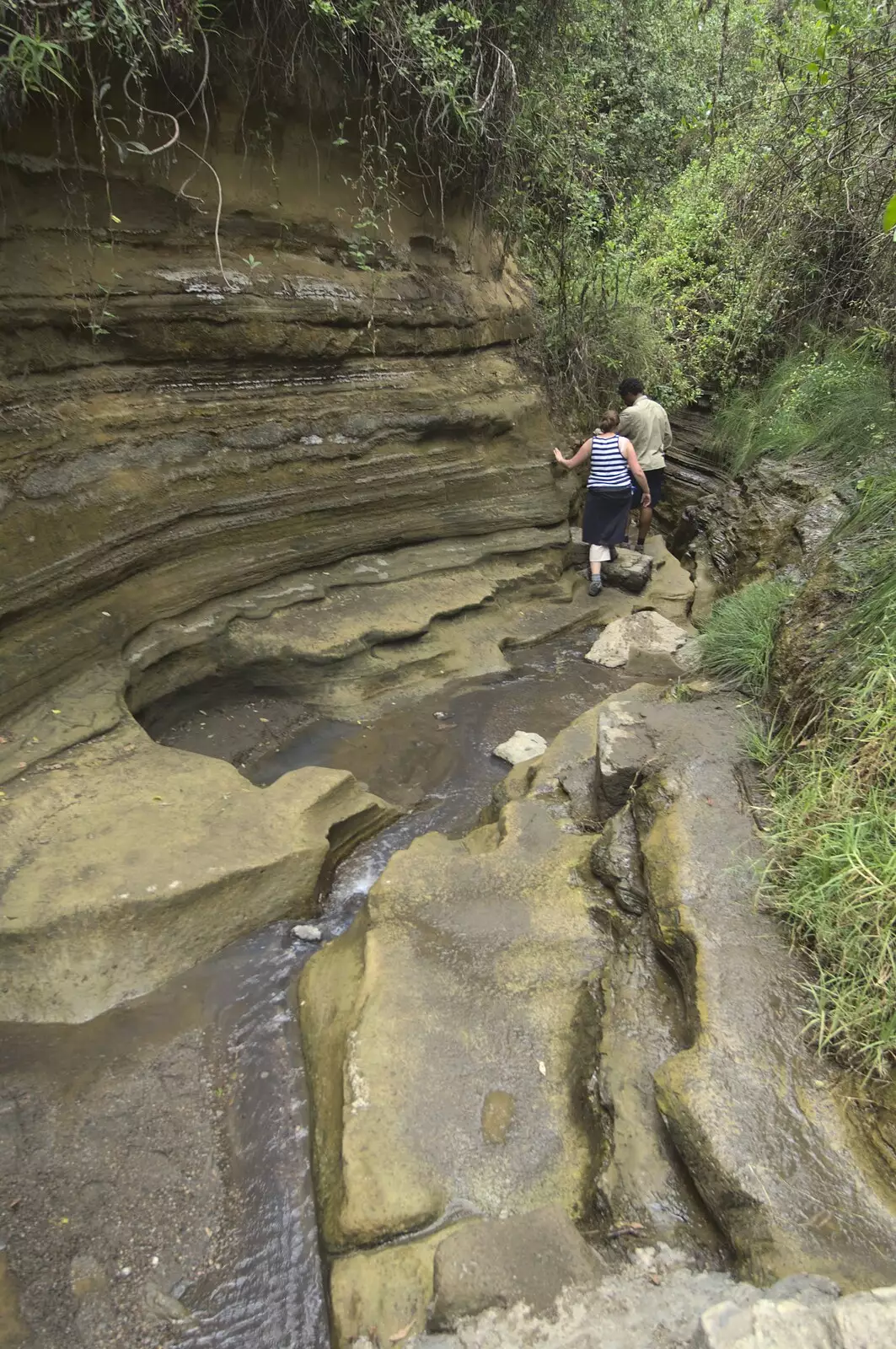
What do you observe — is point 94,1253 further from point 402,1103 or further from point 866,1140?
point 866,1140

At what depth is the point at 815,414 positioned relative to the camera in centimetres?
752

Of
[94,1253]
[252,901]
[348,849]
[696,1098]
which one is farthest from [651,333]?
[94,1253]

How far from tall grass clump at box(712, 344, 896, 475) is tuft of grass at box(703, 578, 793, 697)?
206 cm

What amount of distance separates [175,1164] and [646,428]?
719cm

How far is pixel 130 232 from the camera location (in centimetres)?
471

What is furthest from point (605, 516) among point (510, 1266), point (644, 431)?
point (510, 1266)

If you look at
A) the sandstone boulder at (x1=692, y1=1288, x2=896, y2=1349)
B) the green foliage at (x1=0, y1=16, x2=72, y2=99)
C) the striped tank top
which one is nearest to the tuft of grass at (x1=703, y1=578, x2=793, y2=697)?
the striped tank top

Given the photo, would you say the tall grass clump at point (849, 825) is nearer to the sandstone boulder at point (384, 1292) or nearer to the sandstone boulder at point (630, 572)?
the sandstone boulder at point (384, 1292)

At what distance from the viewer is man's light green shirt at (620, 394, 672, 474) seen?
787cm

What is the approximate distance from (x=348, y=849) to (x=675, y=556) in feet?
20.3

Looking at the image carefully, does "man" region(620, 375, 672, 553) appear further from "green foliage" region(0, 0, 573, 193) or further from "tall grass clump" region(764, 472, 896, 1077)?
"tall grass clump" region(764, 472, 896, 1077)

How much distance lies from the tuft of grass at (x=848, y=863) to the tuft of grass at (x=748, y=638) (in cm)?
95

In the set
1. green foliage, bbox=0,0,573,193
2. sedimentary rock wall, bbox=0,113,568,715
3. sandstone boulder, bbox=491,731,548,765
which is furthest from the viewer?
sandstone boulder, bbox=491,731,548,765

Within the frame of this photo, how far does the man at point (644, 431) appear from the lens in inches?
306
